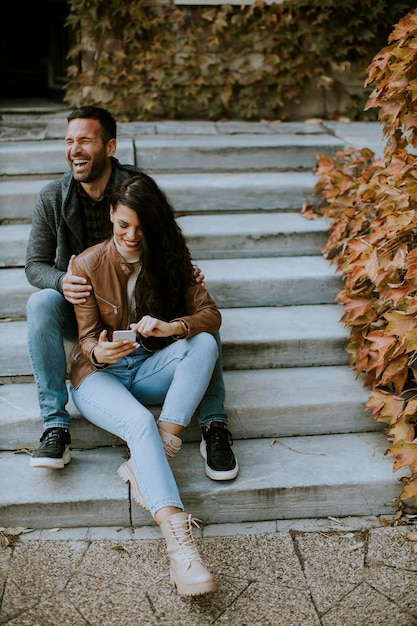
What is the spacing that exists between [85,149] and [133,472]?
54.2 inches

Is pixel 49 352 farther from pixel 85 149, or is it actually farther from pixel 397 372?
pixel 397 372

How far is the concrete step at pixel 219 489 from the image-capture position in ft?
8.86

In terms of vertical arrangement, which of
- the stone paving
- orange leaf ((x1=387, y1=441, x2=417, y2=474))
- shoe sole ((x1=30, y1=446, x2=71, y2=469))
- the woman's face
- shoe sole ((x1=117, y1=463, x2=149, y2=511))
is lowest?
the stone paving

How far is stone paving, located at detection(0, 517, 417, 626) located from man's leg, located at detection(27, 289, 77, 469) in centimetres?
31

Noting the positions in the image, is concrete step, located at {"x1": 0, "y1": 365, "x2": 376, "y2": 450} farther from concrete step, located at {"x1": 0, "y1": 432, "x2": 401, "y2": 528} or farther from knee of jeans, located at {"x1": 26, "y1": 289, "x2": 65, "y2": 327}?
knee of jeans, located at {"x1": 26, "y1": 289, "x2": 65, "y2": 327}

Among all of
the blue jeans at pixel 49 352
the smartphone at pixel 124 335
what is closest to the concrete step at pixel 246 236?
the blue jeans at pixel 49 352

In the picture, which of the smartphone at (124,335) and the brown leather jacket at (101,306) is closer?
the smartphone at (124,335)

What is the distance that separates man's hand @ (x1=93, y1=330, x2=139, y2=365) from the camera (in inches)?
102

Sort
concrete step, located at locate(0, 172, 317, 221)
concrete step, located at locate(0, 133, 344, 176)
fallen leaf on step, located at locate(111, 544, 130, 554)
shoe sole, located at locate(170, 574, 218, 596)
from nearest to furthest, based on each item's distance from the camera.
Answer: shoe sole, located at locate(170, 574, 218, 596)
fallen leaf on step, located at locate(111, 544, 130, 554)
concrete step, located at locate(0, 172, 317, 221)
concrete step, located at locate(0, 133, 344, 176)

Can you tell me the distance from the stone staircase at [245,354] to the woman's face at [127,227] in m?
0.80

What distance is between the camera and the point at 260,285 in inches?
147

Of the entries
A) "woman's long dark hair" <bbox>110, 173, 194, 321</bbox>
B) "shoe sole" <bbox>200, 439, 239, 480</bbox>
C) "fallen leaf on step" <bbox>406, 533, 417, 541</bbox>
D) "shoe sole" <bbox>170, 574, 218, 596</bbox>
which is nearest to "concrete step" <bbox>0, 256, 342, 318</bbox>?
"woman's long dark hair" <bbox>110, 173, 194, 321</bbox>

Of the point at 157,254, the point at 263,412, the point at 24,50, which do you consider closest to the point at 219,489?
the point at 263,412

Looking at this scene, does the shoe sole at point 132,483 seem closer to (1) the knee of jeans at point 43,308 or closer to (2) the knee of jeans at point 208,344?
(2) the knee of jeans at point 208,344
